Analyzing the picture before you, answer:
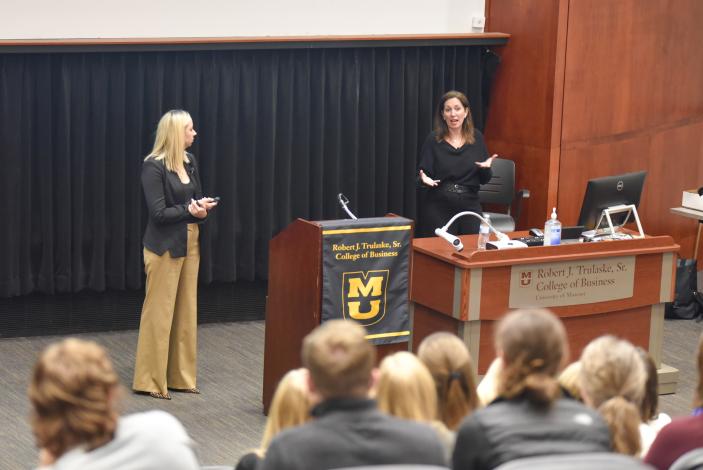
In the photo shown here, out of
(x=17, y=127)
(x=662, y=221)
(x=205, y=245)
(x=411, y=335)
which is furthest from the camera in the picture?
(x=662, y=221)

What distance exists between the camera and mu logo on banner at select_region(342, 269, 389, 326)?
5727mm

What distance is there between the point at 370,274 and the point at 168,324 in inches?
49.7

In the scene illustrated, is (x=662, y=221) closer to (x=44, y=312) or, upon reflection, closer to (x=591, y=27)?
(x=591, y=27)

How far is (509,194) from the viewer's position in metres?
8.16

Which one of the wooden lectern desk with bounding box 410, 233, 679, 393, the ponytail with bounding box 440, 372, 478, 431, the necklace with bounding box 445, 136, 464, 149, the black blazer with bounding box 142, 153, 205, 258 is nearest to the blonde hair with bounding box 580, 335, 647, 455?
the ponytail with bounding box 440, 372, 478, 431

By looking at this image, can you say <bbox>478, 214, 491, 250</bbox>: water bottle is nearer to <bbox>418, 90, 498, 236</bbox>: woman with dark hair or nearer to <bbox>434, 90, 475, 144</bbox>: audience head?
<bbox>418, 90, 498, 236</bbox>: woman with dark hair

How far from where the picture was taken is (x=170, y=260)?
625 cm

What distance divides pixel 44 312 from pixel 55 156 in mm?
1005

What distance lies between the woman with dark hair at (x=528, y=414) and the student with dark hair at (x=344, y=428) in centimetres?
13

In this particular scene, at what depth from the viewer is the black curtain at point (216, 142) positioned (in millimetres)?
7070

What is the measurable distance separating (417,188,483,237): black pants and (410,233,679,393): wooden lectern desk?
2.94 ft

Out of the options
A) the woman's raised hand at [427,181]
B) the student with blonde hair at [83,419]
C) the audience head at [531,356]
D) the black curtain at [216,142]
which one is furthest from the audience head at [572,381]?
the black curtain at [216,142]

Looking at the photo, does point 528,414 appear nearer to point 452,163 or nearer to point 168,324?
point 168,324

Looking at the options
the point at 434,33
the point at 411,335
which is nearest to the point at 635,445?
the point at 411,335
